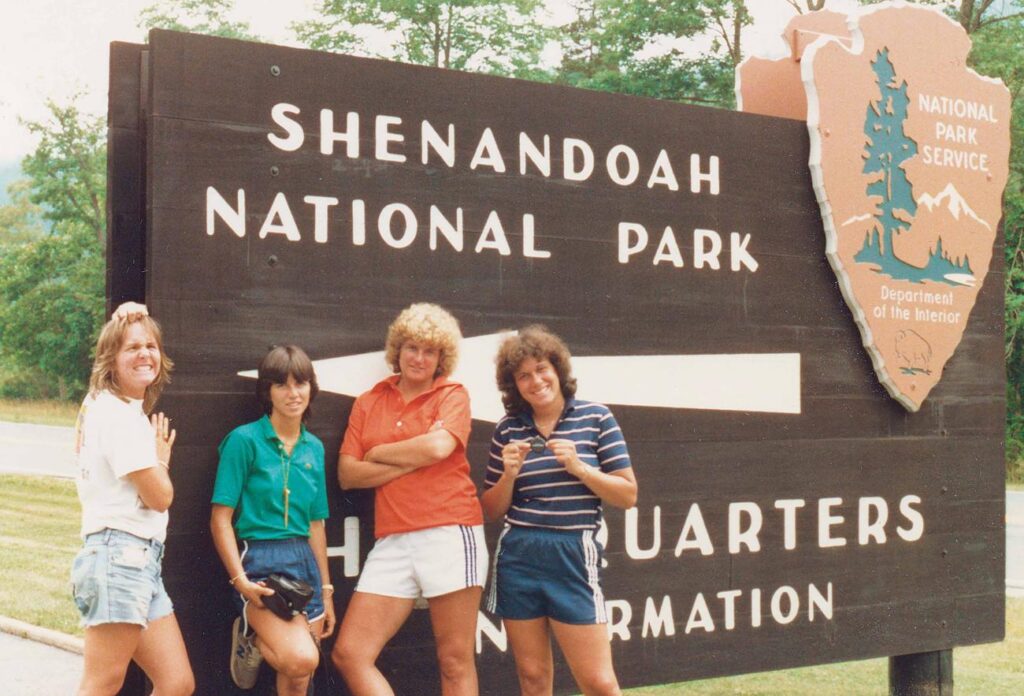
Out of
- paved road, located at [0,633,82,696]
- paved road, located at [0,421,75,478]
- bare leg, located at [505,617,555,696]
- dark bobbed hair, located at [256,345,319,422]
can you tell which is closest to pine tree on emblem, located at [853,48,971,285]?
bare leg, located at [505,617,555,696]

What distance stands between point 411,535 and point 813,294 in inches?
94.4

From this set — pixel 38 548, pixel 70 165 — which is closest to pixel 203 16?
pixel 70 165

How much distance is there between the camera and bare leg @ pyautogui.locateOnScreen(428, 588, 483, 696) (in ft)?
13.7

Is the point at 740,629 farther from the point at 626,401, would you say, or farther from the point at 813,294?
the point at 813,294

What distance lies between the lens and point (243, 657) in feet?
13.3

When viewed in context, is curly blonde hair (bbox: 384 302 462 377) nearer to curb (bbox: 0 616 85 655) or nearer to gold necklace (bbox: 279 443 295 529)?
gold necklace (bbox: 279 443 295 529)

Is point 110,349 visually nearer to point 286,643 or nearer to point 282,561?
point 282,561

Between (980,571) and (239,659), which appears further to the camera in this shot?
(980,571)

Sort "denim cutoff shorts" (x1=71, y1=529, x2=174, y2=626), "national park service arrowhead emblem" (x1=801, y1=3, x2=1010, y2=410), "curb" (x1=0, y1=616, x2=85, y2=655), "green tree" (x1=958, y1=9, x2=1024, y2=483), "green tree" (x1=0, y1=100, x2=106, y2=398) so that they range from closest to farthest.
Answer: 1. "denim cutoff shorts" (x1=71, y1=529, x2=174, y2=626)
2. "national park service arrowhead emblem" (x1=801, y1=3, x2=1010, y2=410)
3. "curb" (x1=0, y1=616, x2=85, y2=655)
4. "green tree" (x1=958, y1=9, x2=1024, y2=483)
5. "green tree" (x1=0, y1=100, x2=106, y2=398)

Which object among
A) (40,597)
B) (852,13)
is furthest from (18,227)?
(852,13)

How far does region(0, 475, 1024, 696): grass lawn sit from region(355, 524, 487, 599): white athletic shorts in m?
2.64

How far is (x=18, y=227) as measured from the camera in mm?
58719

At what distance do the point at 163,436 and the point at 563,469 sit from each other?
48.7 inches

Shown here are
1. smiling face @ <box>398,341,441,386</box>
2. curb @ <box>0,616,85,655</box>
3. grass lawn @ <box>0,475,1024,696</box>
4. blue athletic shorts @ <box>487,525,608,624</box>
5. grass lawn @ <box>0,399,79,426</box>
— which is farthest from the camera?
grass lawn @ <box>0,399,79,426</box>
